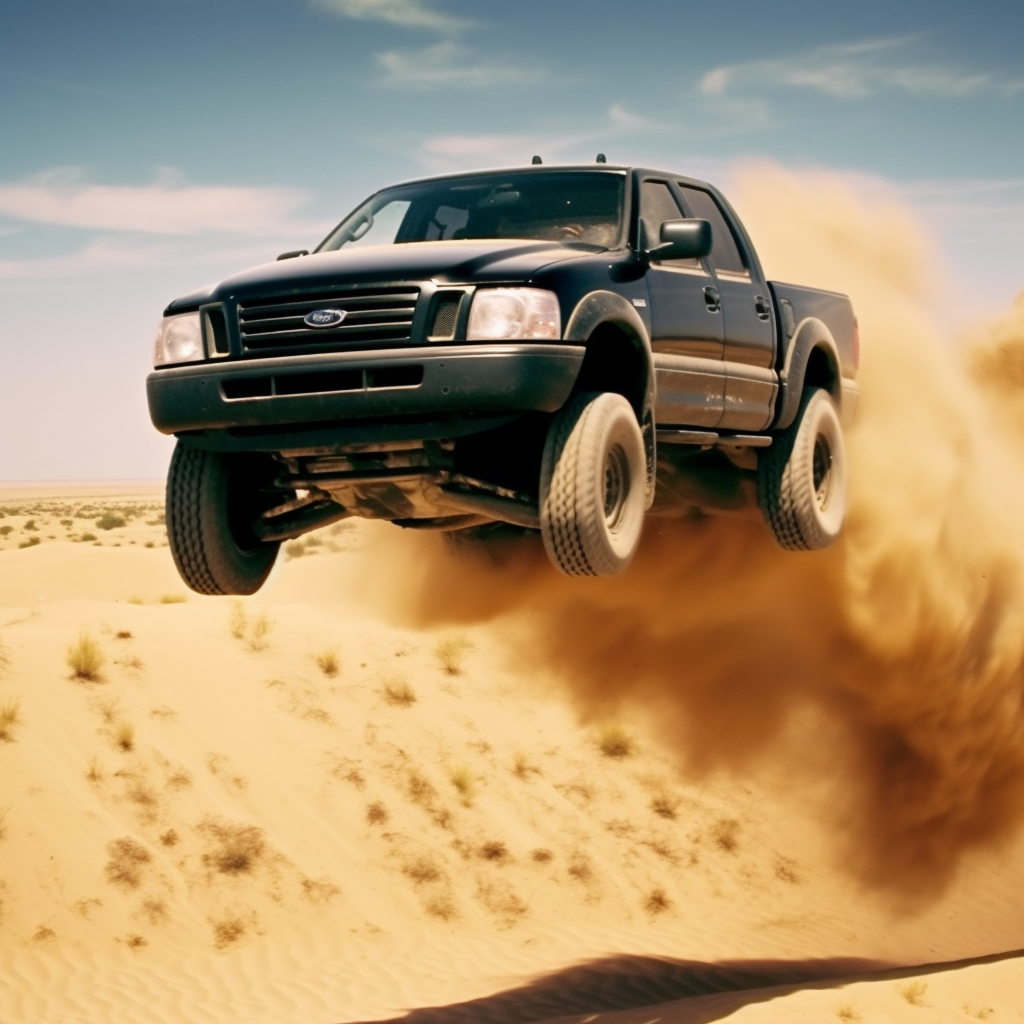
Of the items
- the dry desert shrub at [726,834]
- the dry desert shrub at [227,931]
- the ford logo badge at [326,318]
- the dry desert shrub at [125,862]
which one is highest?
the ford logo badge at [326,318]

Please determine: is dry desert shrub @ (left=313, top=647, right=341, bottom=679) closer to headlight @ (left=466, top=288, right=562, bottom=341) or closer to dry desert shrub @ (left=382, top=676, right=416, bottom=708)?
dry desert shrub @ (left=382, top=676, right=416, bottom=708)

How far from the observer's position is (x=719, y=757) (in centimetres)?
1477

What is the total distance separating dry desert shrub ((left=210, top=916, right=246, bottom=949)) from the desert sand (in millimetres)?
21

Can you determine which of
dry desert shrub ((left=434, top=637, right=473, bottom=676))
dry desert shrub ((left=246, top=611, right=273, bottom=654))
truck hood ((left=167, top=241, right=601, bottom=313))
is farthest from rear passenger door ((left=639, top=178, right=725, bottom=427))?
dry desert shrub ((left=434, top=637, right=473, bottom=676))

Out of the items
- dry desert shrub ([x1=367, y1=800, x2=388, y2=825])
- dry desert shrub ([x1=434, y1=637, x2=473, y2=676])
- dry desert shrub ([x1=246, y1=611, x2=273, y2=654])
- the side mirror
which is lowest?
dry desert shrub ([x1=367, y1=800, x2=388, y2=825])

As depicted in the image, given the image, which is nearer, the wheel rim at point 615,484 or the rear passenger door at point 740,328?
the wheel rim at point 615,484

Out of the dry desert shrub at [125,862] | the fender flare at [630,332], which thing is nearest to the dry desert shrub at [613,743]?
the dry desert shrub at [125,862]

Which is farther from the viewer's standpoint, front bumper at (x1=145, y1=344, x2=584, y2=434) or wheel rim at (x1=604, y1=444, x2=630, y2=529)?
wheel rim at (x1=604, y1=444, x2=630, y2=529)

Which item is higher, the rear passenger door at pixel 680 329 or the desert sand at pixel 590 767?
the rear passenger door at pixel 680 329

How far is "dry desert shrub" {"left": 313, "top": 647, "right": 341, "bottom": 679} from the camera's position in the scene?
1869cm

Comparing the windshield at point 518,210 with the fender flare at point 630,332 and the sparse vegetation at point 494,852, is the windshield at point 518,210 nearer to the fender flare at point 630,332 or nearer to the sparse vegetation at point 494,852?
the fender flare at point 630,332

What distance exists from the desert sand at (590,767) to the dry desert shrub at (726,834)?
0.04 m

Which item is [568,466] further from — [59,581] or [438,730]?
[59,581]

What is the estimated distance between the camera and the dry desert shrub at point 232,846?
604 inches
